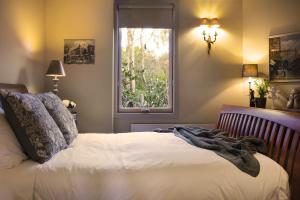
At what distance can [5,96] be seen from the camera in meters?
1.75

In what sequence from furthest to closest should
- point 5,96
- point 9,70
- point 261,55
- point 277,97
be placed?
point 261,55
point 277,97
point 9,70
point 5,96

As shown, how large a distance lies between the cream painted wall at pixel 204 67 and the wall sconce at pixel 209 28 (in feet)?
0.21

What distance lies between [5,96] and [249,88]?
311 centimetres

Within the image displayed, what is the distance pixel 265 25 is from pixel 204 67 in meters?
0.93

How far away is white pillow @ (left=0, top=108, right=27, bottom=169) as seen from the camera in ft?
5.22

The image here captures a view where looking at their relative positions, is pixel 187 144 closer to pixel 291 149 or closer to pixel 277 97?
pixel 291 149

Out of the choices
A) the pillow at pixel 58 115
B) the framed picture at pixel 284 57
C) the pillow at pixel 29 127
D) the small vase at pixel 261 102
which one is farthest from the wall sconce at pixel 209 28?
the pillow at pixel 29 127

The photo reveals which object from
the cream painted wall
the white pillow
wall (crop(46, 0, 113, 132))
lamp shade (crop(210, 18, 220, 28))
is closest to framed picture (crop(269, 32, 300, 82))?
the cream painted wall

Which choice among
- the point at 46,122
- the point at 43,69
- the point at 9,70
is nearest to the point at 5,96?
the point at 46,122

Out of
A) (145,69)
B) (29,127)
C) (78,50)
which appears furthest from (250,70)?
(29,127)

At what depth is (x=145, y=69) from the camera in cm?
410

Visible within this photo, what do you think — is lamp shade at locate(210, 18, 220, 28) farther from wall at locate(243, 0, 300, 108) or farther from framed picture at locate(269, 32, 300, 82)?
framed picture at locate(269, 32, 300, 82)

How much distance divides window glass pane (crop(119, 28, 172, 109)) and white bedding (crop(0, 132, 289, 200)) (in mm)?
2317

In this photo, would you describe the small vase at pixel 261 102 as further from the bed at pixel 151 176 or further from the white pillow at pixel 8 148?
the white pillow at pixel 8 148
